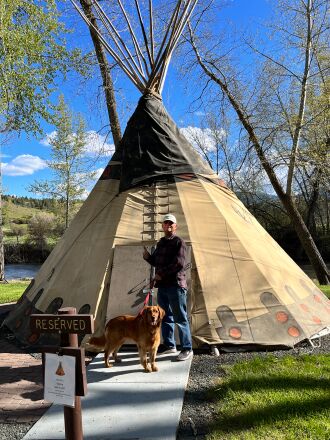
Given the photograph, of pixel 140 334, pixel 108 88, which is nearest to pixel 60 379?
pixel 140 334

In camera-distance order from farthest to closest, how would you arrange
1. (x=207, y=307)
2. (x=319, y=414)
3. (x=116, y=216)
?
(x=116, y=216)
(x=207, y=307)
(x=319, y=414)

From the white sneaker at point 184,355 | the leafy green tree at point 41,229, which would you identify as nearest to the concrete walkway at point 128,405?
the white sneaker at point 184,355

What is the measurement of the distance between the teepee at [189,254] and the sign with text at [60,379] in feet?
9.49

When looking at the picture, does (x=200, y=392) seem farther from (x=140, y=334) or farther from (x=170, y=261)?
(x=170, y=261)

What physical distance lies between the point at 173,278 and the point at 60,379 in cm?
255

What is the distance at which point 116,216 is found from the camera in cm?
664

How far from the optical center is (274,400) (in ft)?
12.5

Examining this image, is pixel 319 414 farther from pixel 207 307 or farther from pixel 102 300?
pixel 102 300

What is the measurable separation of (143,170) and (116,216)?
0.95 metres

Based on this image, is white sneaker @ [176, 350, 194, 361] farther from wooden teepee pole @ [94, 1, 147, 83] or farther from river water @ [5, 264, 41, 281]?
river water @ [5, 264, 41, 281]

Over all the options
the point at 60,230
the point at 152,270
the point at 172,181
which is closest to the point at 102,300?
the point at 152,270

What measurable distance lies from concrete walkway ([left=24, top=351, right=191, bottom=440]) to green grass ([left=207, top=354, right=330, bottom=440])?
1.39 feet

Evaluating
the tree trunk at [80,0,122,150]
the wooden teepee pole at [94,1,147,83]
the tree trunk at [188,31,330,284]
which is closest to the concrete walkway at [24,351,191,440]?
the wooden teepee pole at [94,1,147,83]

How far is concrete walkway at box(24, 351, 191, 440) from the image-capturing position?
3.37m
